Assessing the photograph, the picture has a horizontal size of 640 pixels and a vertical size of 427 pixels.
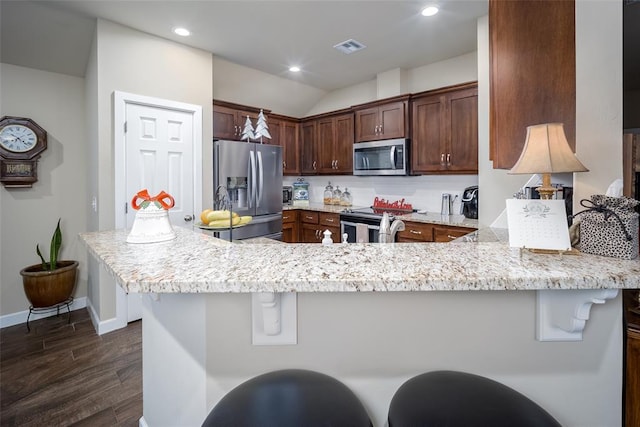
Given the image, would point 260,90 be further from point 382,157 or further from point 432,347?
point 432,347

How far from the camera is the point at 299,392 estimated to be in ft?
2.79

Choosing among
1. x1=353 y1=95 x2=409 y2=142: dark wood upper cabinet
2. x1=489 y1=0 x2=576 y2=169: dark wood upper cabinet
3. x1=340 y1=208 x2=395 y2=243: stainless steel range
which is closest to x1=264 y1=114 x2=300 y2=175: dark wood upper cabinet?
x1=353 y1=95 x2=409 y2=142: dark wood upper cabinet

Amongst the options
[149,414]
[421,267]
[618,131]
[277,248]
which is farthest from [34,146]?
[618,131]

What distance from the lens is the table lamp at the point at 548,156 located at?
3.41 ft

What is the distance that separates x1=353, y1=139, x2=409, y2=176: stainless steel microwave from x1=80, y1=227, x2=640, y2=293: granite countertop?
2871mm

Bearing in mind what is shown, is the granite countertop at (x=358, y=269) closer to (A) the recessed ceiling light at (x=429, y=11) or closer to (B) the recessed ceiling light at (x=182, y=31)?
(A) the recessed ceiling light at (x=429, y=11)

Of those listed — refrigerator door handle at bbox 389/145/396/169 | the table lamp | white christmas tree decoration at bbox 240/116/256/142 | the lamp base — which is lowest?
the lamp base

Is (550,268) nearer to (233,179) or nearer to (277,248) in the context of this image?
(277,248)

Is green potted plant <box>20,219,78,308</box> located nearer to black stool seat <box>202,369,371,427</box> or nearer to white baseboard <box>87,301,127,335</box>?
white baseboard <box>87,301,127,335</box>

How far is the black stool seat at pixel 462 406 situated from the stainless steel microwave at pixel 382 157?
3178mm

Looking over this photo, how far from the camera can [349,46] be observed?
338 centimetres

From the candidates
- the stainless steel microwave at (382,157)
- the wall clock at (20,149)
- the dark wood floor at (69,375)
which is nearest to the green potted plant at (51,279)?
the dark wood floor at (69,375)

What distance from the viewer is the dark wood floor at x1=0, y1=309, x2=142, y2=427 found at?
183cm

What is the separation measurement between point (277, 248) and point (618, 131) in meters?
1.31
